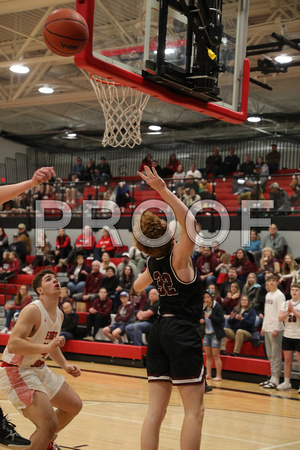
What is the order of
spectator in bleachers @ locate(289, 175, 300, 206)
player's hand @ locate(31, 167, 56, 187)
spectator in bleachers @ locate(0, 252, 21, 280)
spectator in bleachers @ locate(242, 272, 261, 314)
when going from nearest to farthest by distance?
player's hand @ locate(31, 167, 56, 187) → spectator in bleachers @ locate(242, 272, 261, 314) → spectator in bleachers @ locate(289, 175, 300, 206) → spectator in bleachers @ locate(0, 252, 21, 280)

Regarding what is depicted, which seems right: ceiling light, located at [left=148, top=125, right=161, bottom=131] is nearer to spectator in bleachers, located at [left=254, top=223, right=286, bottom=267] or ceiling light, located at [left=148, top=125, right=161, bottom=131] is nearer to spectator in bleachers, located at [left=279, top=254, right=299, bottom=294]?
spectator in bleachers, located at [left=254, top=223, right=286, bottom=267]

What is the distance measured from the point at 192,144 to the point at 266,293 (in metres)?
13.8

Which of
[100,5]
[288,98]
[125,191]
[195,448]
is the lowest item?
Answer: [195,448]

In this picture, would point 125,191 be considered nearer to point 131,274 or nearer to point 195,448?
point 131,274

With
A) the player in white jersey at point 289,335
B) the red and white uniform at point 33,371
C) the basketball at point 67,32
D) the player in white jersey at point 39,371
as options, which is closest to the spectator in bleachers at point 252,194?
the player in white jersey at point 289,335

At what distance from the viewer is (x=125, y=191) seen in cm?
1661

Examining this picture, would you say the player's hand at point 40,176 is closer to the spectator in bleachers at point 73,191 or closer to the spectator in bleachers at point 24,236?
the spectator in bleachers at point 73,191

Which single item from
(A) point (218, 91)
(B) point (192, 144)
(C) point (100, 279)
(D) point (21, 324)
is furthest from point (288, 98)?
(D) point (21, 324)

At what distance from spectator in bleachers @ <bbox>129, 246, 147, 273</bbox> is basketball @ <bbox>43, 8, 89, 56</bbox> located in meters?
9.00

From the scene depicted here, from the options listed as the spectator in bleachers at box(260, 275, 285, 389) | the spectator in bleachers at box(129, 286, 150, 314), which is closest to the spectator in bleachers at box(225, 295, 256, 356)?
the spectator in bleachers at box(260, 275, 285, 389)

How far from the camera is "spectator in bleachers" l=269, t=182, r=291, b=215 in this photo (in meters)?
13.8

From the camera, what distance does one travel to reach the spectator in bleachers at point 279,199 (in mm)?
13789

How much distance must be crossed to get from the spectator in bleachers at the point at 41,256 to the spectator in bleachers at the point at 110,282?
3.46 metres

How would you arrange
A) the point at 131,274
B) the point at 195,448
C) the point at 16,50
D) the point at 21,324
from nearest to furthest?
the point at 195,448 → the point at 21,324 → the point at 131,274 → the point at 16,50
